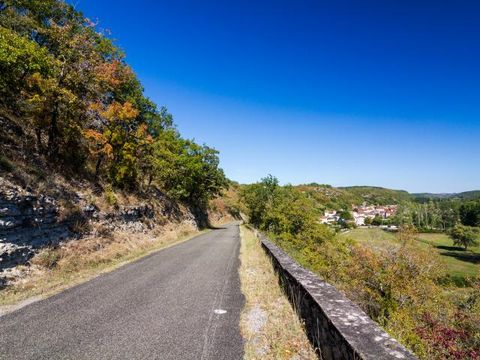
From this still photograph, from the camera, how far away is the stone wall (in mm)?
3373

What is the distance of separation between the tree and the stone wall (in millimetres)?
101828

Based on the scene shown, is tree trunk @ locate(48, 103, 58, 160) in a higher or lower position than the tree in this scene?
higher

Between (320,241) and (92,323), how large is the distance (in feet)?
81.9

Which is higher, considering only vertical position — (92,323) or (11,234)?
(11,234)

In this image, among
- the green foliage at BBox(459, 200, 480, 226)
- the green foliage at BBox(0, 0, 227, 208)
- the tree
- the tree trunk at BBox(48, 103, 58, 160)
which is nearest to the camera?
the green foliage at BBox(0, 0, 227, 208)

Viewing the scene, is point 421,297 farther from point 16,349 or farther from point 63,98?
point 63,98

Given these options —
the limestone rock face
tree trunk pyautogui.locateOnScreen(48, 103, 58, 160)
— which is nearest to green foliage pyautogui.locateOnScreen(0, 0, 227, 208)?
tree trunk pyautogui.locateOnScreen(48, 103, 58, 160)

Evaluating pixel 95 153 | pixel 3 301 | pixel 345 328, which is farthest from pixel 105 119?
pixel 345 328

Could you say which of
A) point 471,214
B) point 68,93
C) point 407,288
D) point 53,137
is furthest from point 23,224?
point 471,214

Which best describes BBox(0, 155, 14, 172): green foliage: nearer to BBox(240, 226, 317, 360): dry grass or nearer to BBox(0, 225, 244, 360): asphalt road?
BBox(0, 225, 244, 360): asphalt road

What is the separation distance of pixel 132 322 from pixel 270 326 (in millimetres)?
2927

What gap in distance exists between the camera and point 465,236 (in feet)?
277

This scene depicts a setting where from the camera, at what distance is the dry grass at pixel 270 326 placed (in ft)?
16.2

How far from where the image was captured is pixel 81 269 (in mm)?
11078
